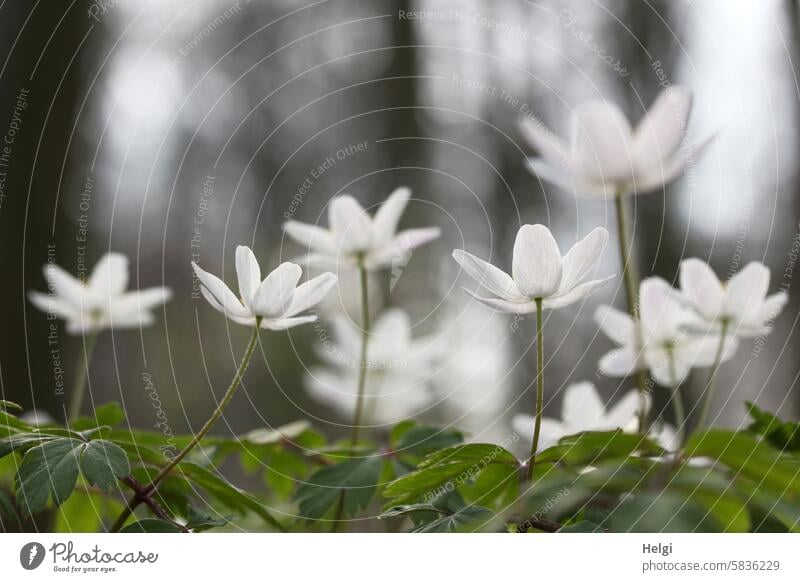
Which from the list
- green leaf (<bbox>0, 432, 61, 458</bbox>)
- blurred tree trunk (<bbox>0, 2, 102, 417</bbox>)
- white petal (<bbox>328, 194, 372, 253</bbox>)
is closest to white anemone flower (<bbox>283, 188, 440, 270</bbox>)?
white petal (<bbox>328, 194, 372, 253</bbox>)

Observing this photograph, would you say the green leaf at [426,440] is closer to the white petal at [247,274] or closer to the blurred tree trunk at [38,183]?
the white petal at [247,274]

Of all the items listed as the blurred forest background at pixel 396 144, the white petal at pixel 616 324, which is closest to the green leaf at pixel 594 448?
the white petal at pixel 616 324

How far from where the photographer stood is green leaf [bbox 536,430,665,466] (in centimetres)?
35

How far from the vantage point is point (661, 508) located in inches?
13.0

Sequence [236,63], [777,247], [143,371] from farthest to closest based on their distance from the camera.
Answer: [143,371]
[236,63]
[777,247]

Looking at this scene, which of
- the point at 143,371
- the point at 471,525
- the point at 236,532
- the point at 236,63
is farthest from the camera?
the point at 143,371

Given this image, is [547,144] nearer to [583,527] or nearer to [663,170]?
[663,170]

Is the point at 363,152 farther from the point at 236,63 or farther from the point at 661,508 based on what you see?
the point at 661,508

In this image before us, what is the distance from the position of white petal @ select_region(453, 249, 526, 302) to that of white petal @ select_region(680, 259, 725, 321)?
0.12 m

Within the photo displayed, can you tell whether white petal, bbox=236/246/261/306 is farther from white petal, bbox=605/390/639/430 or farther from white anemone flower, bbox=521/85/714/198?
white petal, bbox=605/390/639/430

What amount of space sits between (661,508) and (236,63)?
1455 mm

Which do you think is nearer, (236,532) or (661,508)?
(661,508)
